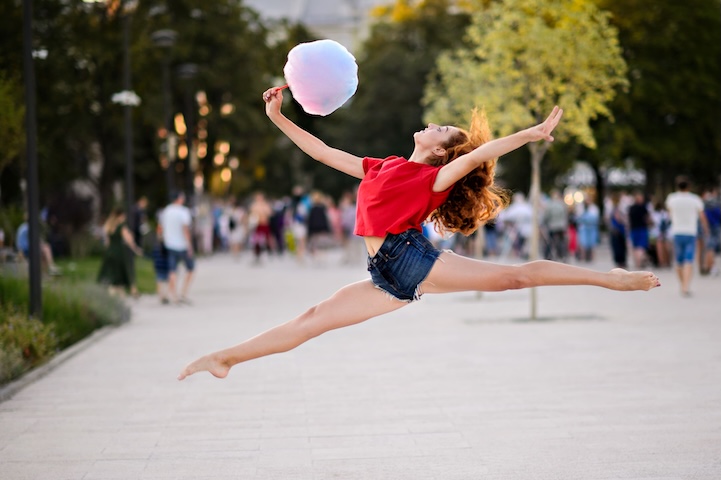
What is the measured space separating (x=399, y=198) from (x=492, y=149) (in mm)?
740

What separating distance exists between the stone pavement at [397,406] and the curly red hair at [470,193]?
1452 millimetres

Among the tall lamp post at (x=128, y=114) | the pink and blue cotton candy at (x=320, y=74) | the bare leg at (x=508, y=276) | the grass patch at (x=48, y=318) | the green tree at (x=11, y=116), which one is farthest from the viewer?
the tall lamp post at (x=128, y=114)

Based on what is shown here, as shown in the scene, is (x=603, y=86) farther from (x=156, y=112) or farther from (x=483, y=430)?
(x=156, y=112)

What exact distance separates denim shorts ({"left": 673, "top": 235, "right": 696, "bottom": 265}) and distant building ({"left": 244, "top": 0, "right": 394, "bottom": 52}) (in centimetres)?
9048

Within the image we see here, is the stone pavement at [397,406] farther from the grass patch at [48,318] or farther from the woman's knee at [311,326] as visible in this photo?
the woman's knee at [311,326]

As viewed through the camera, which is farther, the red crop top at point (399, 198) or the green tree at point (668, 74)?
the green tree at point (668, 74)

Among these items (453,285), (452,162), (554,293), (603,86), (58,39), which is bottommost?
(554,293)

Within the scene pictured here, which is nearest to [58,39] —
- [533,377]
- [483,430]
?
[533,377]

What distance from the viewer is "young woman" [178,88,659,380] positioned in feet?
21.0

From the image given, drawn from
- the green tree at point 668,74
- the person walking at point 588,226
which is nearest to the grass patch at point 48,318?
the person walking at point 588,226

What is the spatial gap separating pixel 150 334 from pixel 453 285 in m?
9.96

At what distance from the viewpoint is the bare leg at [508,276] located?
6.37 meters

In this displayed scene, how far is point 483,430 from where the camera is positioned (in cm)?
820

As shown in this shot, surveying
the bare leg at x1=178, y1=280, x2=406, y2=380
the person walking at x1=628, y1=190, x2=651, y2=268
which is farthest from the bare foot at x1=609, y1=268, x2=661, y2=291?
the person walking at x1=628, y1=190, x2=651, y2=268
